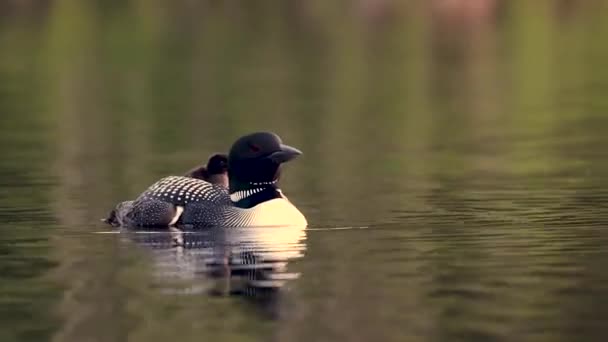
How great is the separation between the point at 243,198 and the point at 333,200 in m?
2.12

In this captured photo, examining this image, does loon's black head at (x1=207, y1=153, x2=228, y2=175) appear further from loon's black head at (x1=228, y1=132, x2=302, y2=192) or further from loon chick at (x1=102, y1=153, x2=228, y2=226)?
loon's black head at (x1=228, y1=132, x2=302, y2=192)

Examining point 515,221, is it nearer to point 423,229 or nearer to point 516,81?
point 423,229

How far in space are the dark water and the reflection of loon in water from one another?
26 millimetres

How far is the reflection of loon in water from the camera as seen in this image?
429 inches

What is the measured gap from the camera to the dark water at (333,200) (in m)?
10.0

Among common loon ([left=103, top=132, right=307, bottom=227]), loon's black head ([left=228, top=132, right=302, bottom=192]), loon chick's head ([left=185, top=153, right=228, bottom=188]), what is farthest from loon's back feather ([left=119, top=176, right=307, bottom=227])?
loon chick's head ([left=185, top=153, right=228, bottom=188])

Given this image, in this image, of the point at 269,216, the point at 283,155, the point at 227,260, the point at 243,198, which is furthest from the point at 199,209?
the point at 227,260

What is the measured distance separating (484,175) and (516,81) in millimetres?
17110

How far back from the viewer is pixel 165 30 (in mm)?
58094

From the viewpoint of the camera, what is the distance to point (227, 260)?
12.1 meters

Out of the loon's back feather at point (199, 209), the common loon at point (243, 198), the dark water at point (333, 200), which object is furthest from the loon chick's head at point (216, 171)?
the dark water at point (333, 200)

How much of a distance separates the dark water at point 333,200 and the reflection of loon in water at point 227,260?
1.0 inches

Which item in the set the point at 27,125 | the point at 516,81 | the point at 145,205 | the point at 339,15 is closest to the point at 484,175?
the point at 145,205

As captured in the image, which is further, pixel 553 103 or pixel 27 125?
pixel 553 103
